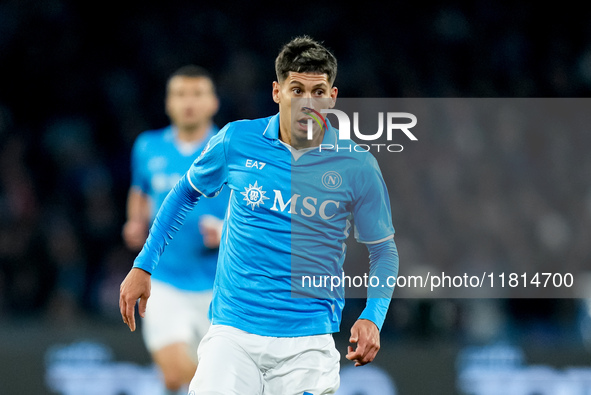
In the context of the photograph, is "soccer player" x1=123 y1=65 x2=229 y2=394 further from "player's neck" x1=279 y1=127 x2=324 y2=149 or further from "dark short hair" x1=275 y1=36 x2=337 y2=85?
"dark short hair" x1=275 y1=36 x2=337 y2=85

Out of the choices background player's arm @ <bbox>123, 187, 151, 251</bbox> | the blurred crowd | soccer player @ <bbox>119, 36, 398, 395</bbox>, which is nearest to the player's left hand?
soccer player @ <bbox>119, 36, 398, 395</bbox>

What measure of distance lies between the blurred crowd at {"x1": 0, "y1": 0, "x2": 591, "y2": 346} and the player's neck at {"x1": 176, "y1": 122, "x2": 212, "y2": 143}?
141cm

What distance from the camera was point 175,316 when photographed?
17.7ft

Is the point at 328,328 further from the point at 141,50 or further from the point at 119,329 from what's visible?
the point at 141,50

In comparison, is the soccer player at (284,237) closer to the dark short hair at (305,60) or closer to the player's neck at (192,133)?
the dark short hair at (305,60)

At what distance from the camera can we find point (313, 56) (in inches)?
140

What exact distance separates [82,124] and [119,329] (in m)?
3.14

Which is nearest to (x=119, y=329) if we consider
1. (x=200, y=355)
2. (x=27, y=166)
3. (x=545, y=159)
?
(x=27, y=166)

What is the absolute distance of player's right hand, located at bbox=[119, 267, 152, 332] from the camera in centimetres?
344

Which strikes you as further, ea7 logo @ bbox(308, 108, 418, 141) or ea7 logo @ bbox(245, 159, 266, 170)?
ea7 logo @ bbox(308, 108, 418, 141)

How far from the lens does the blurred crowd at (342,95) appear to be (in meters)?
7.34
